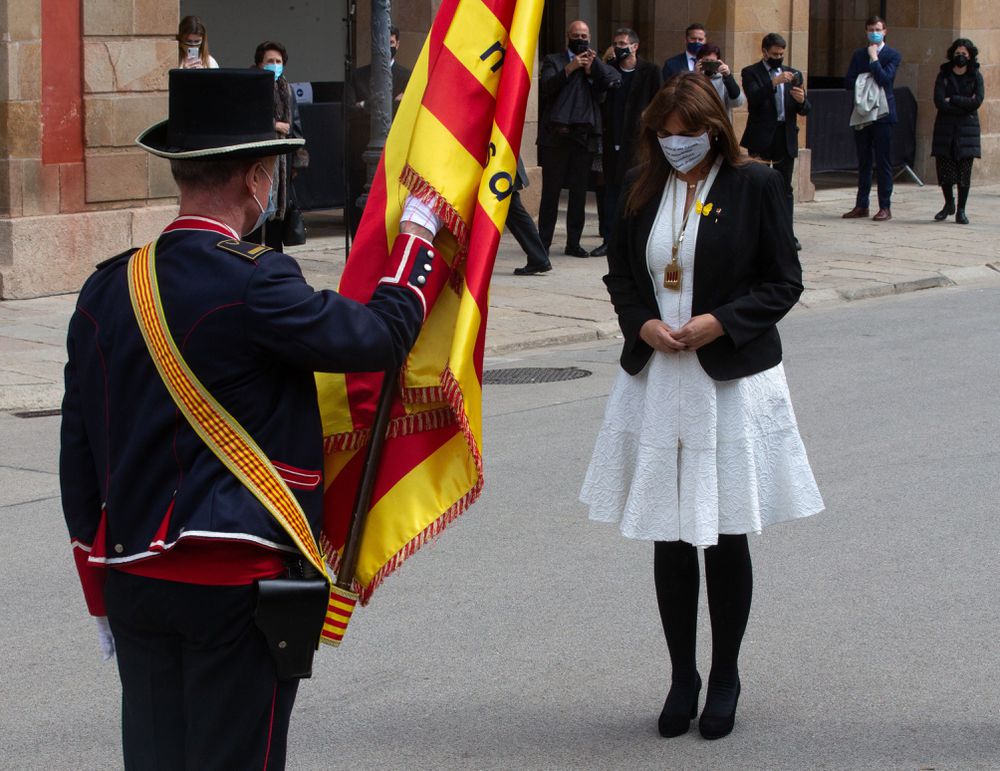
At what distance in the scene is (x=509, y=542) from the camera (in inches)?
263

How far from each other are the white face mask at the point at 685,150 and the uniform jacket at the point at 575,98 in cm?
1035

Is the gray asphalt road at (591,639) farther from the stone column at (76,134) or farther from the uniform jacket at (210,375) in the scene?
the stone column at (76,134)

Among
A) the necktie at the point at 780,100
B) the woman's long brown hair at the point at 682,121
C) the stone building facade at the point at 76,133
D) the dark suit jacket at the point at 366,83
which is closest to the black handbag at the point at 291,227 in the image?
the stone building facade at the point at 76,133

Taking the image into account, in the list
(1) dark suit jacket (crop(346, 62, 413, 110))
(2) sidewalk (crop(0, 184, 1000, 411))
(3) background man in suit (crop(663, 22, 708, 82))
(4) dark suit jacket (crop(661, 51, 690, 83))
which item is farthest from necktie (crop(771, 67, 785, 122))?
(1) dark suit jacket (crop(346, 62, 413, 110))

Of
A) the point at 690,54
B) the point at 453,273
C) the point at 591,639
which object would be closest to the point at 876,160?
the point at 690,54

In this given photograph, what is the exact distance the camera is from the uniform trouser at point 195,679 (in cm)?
310

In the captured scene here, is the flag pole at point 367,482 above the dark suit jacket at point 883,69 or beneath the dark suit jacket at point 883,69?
beneath

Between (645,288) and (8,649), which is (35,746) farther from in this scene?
(645,288)

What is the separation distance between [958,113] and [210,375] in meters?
16.7

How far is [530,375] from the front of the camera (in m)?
10.6

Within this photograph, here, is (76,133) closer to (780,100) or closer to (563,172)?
(563,172)

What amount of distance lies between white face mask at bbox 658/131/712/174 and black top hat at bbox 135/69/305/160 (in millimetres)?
1635

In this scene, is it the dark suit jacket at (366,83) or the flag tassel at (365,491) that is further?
the dark suit jacket at (366,83)

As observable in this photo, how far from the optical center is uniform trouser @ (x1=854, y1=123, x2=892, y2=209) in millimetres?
18969
